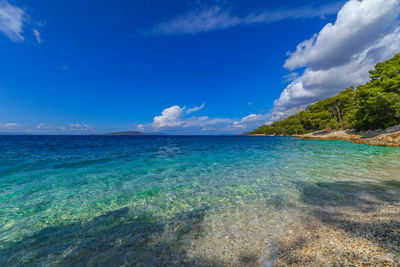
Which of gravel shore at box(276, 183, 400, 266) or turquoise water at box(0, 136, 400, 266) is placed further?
turquoise water at box(0, 136, 400, 266)

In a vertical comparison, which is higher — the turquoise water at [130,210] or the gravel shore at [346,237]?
the gravel shore at [346,237]

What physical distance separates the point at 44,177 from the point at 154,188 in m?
8.63

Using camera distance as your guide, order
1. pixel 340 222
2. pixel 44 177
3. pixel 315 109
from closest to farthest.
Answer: pixel 340 222
pixel 44 177
pixel 315 109

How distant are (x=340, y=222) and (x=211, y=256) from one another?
4.00 meters

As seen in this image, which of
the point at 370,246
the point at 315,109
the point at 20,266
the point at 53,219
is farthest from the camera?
the point at 315,109

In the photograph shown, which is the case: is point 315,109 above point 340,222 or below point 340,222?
above

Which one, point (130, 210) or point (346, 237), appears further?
point (130, 210)

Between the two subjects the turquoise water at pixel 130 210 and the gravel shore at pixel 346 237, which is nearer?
the gravel shore at pixel 346 237

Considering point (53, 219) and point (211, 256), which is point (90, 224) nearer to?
point (53, 219)

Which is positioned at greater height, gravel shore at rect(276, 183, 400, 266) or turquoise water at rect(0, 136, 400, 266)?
gravel shore at rect(276, 183, 400, 266)

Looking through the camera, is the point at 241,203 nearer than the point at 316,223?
No

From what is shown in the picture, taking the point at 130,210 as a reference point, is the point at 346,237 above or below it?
above

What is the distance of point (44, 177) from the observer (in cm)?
1116

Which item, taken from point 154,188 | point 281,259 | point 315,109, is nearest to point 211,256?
point 281,259
